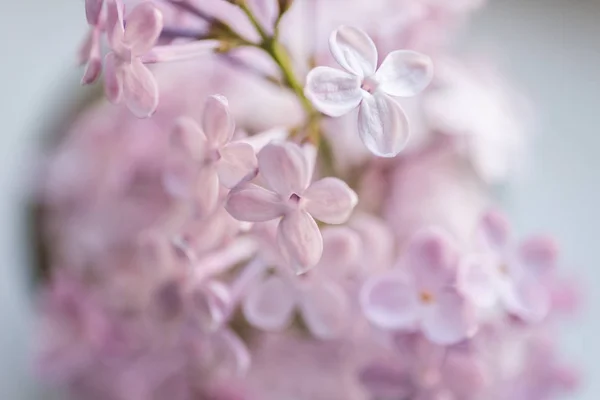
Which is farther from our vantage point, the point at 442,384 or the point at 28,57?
the point at 28,57

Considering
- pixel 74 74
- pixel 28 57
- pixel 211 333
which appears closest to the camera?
pixel 211 333

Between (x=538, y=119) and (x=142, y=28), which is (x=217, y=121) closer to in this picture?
(x=142, y=28)

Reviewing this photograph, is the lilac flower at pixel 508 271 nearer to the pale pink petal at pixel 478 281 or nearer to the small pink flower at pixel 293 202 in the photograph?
the pale pink petal at pixel 478 281

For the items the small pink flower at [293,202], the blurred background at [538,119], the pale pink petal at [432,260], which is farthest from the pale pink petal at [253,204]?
the blurred background at [538,119]

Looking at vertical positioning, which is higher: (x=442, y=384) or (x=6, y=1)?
(x=442, y=384)

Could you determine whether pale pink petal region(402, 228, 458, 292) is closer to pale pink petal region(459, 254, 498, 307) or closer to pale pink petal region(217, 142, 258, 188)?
pale pink petal region(459, 254, 498, 307)

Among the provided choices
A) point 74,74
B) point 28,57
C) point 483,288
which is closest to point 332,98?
point 483,288

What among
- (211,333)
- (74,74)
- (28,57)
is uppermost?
(211,333)

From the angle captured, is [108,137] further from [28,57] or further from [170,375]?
[28,57]
